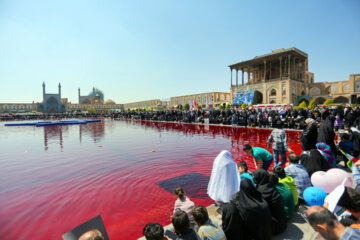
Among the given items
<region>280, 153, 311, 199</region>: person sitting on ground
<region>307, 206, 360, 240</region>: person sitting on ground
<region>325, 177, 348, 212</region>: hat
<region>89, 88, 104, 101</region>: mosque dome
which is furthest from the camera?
<region>89, 88, 104, 101</region>: mosque dome

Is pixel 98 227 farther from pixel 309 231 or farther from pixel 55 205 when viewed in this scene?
pixel 309 231

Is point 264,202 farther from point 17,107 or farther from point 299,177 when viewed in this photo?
point 17,107

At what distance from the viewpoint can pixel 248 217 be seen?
220cm

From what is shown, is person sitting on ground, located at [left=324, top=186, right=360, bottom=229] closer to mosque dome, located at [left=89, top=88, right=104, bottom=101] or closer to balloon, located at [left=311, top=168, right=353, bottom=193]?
balloon, located at [left=311, top=168, right=353, bottom=193]

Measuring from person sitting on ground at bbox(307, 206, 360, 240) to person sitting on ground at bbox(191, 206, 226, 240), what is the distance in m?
0.87

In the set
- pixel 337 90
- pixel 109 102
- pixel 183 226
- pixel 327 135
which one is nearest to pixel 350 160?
pixel 327 135

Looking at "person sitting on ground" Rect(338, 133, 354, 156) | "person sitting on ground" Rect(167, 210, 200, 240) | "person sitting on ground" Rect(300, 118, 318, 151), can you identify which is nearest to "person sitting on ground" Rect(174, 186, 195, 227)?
"person sitting on ground" Rect(167, 210, 200, 240)

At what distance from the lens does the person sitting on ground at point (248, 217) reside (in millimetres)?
2172

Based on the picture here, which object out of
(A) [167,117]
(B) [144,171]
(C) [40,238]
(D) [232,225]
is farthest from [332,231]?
(A) [167,117]

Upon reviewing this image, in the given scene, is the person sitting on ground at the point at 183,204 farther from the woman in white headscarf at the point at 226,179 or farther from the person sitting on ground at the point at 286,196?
the person sitting on ground at the point at 286,196

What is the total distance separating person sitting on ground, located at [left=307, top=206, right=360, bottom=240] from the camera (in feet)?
4.58

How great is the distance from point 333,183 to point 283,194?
1097 millimetres

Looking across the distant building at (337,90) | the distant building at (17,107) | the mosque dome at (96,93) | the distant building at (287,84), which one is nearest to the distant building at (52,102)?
the distant building at (17,107)

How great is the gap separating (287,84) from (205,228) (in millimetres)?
39767
